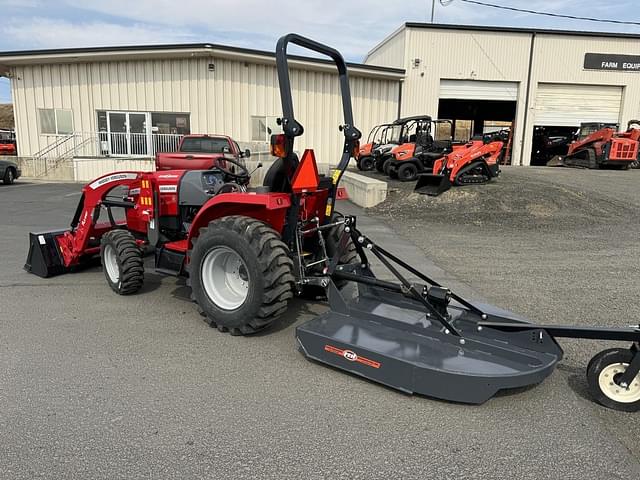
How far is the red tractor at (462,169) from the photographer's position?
1285 cm

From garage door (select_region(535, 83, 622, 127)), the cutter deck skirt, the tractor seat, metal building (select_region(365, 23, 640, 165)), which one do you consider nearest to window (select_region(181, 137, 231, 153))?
the tractor seat

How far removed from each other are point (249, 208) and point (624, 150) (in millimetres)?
19358

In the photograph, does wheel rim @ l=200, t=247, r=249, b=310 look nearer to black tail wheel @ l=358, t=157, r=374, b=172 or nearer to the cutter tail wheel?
the cutter tail wheel

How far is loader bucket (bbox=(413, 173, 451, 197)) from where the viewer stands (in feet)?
41.3

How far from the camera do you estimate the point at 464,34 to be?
870 inches

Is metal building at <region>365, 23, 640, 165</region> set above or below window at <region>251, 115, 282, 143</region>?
above

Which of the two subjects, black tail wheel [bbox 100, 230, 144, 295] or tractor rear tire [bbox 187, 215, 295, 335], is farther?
black tail wheel [bbox 100, 230, 144, 295]

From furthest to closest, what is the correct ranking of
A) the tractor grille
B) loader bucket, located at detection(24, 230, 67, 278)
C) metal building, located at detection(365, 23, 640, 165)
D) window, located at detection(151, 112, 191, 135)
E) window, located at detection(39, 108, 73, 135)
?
metal building, located at detection(365, 23, 640, 165), window, located at detection(39, 108, 73, 135), window, located at detection(151, 112, 191, 135), the tractor grille, loader bucket, located at detection(24, 230, 67, 278)

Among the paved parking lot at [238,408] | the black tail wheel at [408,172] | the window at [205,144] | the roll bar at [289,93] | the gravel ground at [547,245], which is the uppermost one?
the roll bar at [289,93]

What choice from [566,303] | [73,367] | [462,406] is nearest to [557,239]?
[566,303]

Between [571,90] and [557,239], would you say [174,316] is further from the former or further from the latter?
[571,90]

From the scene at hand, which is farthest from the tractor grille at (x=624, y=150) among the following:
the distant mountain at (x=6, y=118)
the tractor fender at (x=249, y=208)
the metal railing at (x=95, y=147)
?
the distant mountain at (x=6, y=118)

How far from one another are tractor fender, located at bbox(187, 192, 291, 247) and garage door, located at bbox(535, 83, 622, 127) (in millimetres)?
22446

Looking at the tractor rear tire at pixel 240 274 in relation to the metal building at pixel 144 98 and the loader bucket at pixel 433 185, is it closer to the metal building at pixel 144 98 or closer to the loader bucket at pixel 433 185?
the loader bucket at pixel 433 185
